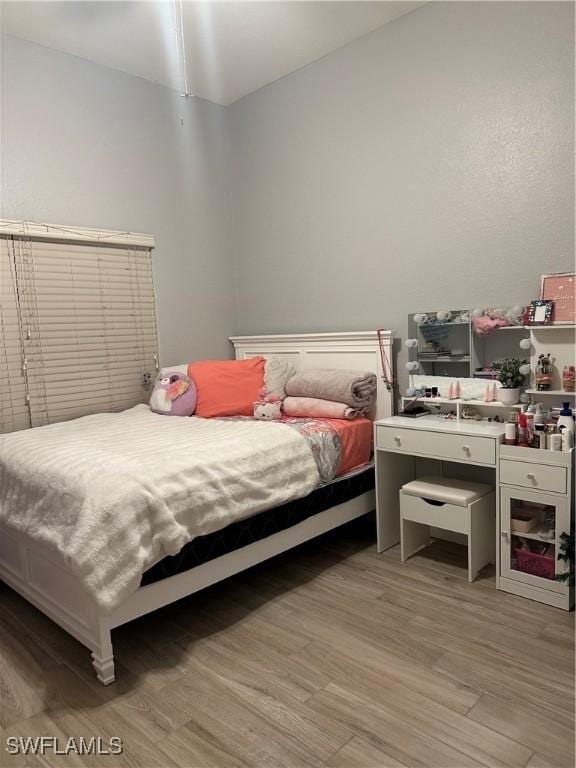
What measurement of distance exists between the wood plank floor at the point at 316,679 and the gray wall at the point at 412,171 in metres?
1.57

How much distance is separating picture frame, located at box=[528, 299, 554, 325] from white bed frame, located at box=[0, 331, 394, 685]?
0.85m

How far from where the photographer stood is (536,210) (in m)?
2.64

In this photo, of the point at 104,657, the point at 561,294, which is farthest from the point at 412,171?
the point at 104,657

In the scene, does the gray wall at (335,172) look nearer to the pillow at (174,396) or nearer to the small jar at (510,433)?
the pillow at (174,396)

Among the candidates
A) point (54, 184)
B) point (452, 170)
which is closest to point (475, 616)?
point (452, 170)

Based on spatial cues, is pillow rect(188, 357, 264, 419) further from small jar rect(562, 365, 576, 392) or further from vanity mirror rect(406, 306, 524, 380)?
small jar rect(562, 365, 576, 392)

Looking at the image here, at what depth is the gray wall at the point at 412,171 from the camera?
Answer: 2602 millimetres

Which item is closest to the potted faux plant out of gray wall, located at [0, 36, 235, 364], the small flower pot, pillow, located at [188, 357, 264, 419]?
the small flower pot

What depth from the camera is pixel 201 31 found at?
3117mm


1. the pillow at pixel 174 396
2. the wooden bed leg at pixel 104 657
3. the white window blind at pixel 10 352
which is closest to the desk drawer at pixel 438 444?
the pillow at pixel 174 396

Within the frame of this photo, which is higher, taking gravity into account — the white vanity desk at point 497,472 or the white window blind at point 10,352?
the white window blind at point 10,352

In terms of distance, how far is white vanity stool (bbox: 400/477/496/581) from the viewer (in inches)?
102

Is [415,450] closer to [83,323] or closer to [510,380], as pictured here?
[510,380]

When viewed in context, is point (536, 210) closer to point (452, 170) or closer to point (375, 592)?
Answer: point (452, 170)
